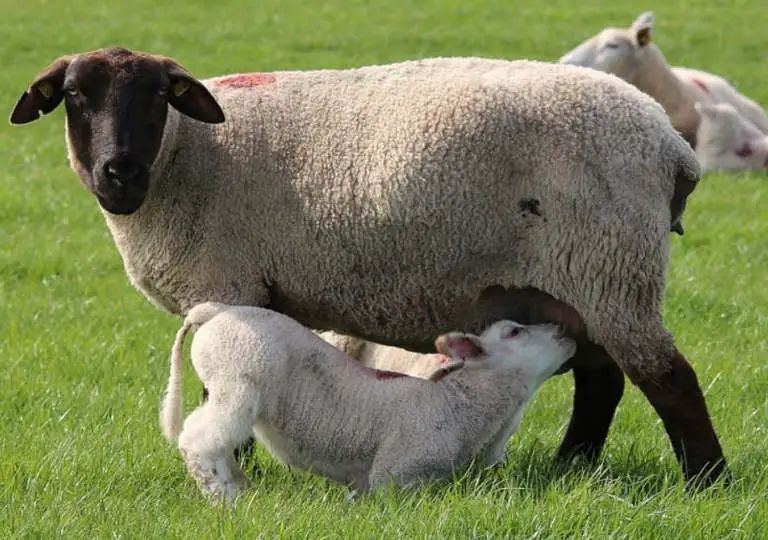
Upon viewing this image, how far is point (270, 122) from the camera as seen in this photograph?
5.69 meters

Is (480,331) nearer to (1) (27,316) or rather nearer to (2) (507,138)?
(2) (507,138)

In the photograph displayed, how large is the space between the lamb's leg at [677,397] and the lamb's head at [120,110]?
5.81ft

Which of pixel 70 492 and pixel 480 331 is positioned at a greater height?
pixel 480 331

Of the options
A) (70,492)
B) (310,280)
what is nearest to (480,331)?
(310,280)

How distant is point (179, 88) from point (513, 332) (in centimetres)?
153

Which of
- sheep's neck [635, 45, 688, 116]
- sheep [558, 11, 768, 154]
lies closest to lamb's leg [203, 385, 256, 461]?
sheep [558, 11, 768, 154]

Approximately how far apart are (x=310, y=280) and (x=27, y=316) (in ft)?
11.7

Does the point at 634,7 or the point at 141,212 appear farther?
the point at 634,7

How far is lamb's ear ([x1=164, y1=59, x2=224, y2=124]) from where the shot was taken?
18.1 feet

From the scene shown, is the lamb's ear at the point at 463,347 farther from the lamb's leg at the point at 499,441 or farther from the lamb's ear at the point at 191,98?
the lamb's ear at the point at 191,98

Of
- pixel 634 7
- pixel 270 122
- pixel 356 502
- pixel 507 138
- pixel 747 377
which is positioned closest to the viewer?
→ pixel 356 502

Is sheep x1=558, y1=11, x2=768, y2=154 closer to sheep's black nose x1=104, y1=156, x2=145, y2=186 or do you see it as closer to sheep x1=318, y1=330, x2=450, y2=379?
sheep x1=318, y1=330, x2=450, y2=379

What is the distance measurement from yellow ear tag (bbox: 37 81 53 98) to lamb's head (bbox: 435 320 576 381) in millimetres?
1735

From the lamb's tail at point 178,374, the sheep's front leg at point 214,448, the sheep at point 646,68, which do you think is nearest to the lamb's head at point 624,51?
the sheep at point 646,68
